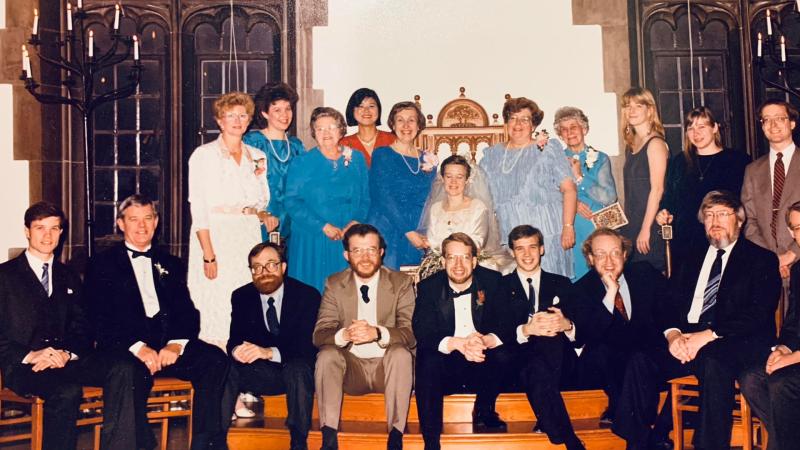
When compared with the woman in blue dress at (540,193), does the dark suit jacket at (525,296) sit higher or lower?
lower

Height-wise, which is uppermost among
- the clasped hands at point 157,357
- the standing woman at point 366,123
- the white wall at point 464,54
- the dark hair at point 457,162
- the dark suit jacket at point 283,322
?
the white wall at point 464,54

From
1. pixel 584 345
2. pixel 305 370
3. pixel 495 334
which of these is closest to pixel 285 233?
pixel 305 370

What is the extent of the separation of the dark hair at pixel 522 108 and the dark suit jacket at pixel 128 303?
2.18 metres

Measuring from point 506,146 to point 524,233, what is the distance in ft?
3.51

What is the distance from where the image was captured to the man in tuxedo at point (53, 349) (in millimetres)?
4004

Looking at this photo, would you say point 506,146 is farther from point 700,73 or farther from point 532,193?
point 700,73

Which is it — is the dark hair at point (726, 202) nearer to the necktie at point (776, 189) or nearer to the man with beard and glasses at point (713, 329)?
the man with beard and glasses at point (713, 329)

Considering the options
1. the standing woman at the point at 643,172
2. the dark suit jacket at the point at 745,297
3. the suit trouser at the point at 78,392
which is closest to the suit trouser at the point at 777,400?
the dark suit jacket at the point at 745,297

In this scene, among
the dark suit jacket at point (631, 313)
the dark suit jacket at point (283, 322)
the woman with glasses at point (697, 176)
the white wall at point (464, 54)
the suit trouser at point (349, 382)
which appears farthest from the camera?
the white wall at point (464, 54)

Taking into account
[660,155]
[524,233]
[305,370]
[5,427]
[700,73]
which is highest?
[700,73]

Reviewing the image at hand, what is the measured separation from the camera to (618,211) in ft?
17.5

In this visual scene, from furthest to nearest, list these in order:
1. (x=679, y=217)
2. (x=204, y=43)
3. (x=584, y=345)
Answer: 1. (x=204, y=43)
2. (x=679, y=217)
3. (x=584, y=345)

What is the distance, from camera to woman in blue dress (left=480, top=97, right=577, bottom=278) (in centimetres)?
525

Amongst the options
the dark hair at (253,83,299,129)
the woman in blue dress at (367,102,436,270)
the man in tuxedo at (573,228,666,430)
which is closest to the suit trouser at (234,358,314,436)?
the woman in blue dress at (367,102,436,270)
